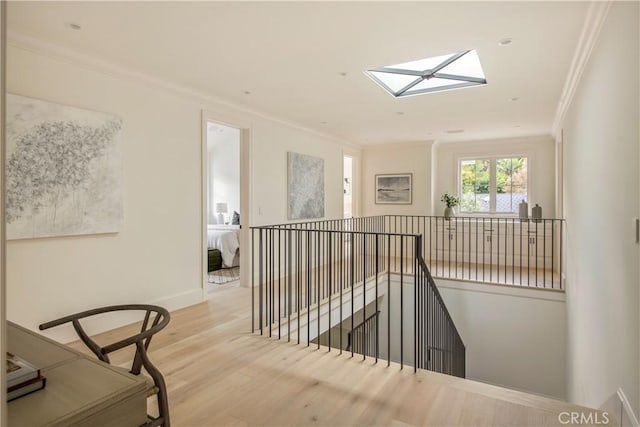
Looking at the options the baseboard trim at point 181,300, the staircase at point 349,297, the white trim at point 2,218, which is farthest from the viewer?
the baseboard trim at point 181,300

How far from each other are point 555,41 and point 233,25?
244 centimetres

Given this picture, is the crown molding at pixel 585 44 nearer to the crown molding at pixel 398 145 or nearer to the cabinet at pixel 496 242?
the cabinet at pixel 496 242

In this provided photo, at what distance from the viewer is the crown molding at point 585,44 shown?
2293mm

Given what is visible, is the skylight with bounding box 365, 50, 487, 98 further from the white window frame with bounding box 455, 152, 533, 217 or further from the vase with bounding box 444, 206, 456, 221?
the white window frame with bounding box 455, 152, 533, 217

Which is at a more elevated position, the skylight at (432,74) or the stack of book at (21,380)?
the skylight at (432,74)

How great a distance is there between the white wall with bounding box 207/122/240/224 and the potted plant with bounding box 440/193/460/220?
4.61m

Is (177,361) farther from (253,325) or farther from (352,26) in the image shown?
(352,26)

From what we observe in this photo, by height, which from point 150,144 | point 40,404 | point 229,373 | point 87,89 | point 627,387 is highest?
point 87,89

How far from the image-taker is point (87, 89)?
3.16 meters

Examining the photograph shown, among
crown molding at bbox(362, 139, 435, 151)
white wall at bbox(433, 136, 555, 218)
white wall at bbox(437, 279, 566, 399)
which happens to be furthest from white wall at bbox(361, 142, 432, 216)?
white wall at bbox(437, 279, 566, 399)

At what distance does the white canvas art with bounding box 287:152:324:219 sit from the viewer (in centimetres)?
584

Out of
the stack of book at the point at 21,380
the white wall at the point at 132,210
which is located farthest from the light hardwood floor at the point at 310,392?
the stack of book at the point at 21,380

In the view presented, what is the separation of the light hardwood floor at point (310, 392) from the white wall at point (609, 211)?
550mm

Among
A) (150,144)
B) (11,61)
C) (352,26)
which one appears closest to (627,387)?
(352,26)
